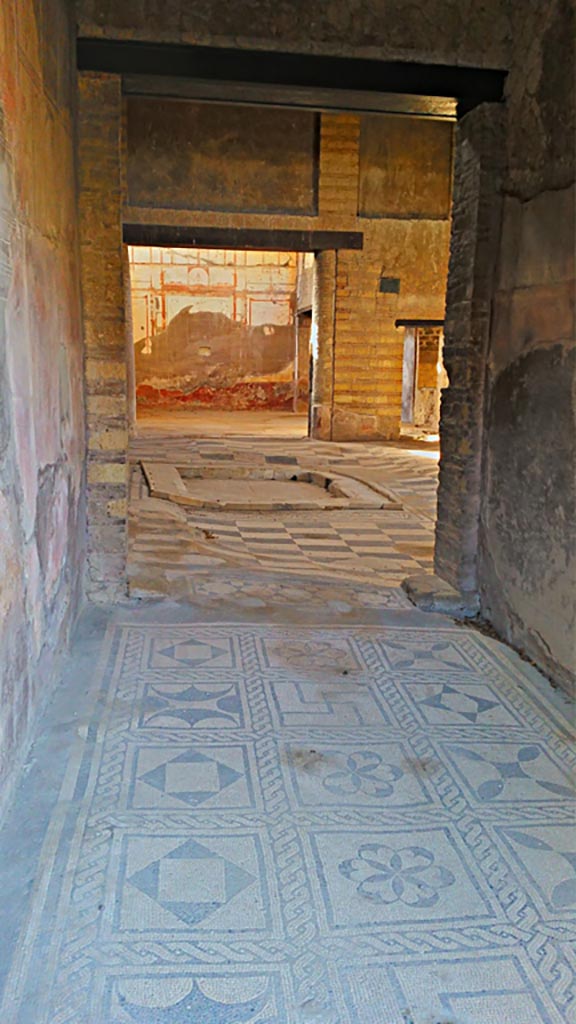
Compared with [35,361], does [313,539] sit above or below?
below

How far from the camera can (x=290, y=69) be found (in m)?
3.57

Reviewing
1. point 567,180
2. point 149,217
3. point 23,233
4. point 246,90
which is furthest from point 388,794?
point 149,217

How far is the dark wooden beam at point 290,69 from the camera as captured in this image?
3.48 m

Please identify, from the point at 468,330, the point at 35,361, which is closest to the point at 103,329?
the point at 35,361

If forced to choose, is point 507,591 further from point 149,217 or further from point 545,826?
point 149,217

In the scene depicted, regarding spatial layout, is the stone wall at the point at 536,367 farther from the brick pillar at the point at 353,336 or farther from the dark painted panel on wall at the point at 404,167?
the dark painted panel on wall at the point at 404,167

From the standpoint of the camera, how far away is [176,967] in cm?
170

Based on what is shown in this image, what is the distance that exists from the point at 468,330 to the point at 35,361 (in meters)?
2.16

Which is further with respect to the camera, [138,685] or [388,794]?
[138,685]

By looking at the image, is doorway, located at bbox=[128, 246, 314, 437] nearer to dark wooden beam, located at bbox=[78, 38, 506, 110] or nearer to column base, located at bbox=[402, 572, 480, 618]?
column base, located at bbox=[402, 572, 480, 618]

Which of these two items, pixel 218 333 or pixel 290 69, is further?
pixel 218 333

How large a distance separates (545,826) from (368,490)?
581cm

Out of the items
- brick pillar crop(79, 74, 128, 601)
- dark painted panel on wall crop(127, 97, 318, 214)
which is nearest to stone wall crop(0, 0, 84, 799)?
brick pillar crop(79, 74, 128, 601)

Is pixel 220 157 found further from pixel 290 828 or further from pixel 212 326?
pixel 290 828
